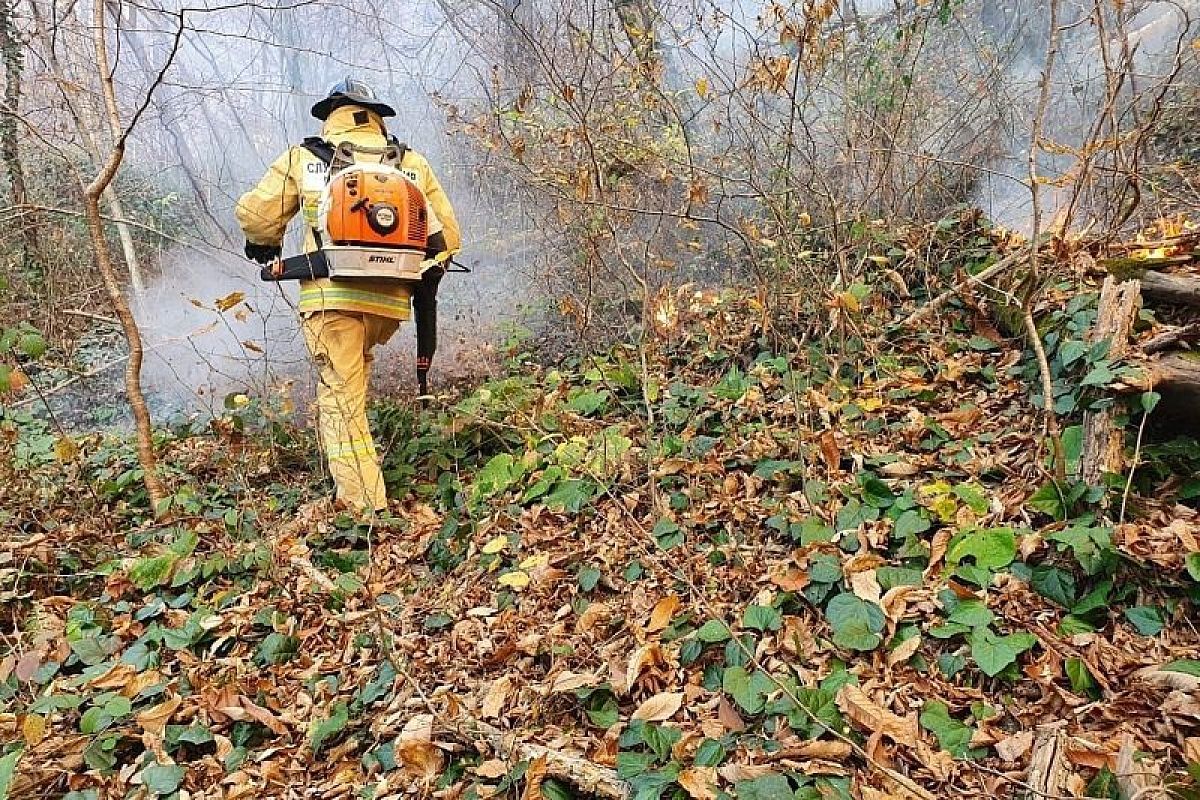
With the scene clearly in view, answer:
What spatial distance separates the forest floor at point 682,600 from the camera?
2.13 m

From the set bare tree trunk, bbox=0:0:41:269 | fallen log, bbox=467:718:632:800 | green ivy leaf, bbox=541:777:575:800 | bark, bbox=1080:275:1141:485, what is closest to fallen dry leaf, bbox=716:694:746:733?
fallen log, bbox=467:718:632:800

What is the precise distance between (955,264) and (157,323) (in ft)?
26.9

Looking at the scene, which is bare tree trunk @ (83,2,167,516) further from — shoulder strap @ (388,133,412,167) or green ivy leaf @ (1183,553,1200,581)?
green ivy leaf @ (1183,553,1200,581)

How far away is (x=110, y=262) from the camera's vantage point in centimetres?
423

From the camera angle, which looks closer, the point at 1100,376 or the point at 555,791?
the point at 555,791

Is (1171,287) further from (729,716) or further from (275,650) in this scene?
(275,650)

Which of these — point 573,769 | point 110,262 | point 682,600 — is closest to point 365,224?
point 110,262

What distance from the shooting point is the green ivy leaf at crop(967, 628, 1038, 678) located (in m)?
2.17

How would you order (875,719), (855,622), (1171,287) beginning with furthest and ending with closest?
(1171,287)
(855,622)
(875,719)

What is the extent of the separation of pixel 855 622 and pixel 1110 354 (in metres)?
1.51

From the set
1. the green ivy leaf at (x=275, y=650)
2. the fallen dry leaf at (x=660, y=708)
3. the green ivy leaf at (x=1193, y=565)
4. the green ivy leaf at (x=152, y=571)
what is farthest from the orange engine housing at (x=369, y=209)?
the green ivy leaf at (x=1193, y=565)

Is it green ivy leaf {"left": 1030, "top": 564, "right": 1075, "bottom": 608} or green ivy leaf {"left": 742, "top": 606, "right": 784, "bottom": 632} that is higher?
green ivy leaf {"left": 1030, "top": 564, "right": 1075, "bottom": 608}

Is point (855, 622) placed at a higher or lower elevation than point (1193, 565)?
lower

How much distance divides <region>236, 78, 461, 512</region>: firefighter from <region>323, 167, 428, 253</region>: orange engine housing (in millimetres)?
212
